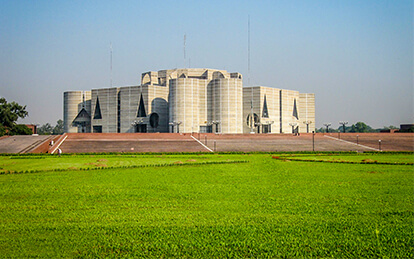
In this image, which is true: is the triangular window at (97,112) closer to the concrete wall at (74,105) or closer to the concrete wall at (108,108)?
the concrete wall at (108,108)

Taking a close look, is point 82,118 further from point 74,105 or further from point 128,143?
point 128,143

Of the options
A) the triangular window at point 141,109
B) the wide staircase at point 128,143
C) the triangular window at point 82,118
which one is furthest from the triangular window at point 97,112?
the wide staircase at point 128,143

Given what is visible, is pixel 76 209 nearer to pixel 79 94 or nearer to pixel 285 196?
pixel 285 196

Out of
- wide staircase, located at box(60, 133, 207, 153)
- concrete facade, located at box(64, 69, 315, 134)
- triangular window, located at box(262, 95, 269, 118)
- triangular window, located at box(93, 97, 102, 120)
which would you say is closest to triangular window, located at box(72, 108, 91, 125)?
concrete facade, located at box(64, 69, 315, 134)

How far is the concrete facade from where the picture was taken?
8444cm

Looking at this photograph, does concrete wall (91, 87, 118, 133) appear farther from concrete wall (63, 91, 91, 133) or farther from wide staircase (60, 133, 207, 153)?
wide staircase (60, 133, 207, 153)

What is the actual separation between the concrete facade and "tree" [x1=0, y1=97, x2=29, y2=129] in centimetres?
1229

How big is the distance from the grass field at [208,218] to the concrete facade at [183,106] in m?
66.1

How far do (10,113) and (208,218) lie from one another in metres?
79.4

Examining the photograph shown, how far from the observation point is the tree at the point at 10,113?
7938 centimetres

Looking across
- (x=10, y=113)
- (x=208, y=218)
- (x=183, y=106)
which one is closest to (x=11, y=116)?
(x=10, y=113)

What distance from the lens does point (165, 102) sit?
297ft

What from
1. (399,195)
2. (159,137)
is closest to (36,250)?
(399,195)

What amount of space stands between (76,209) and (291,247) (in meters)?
6.66
